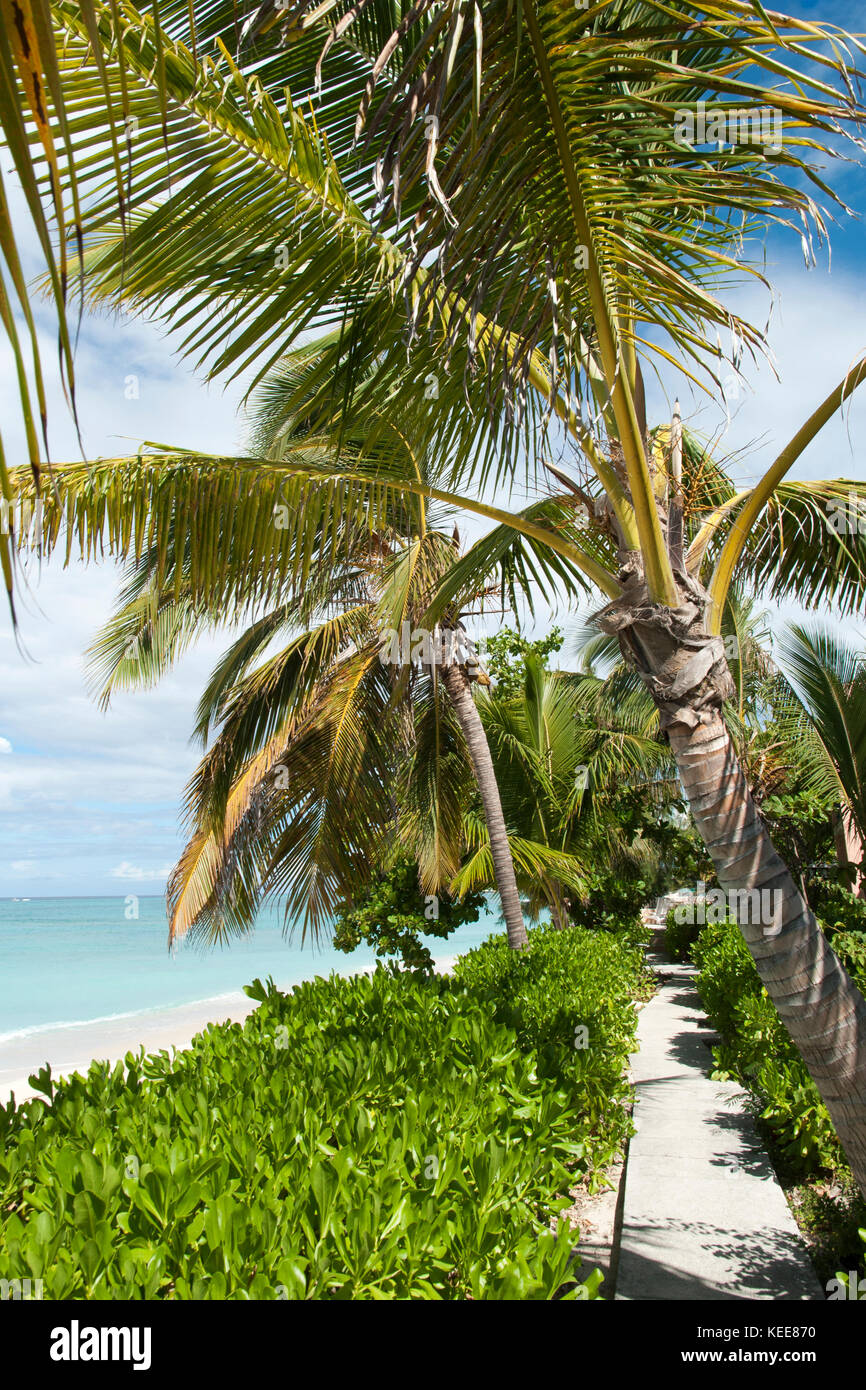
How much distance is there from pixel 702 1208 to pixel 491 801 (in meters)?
4.26

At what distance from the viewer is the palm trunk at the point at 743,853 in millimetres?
2953

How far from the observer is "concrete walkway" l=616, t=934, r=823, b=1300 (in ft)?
13.3

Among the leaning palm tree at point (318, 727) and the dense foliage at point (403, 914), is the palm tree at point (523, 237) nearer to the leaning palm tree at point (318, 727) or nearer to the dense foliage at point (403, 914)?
the leaning palm tree at point (318, 727)

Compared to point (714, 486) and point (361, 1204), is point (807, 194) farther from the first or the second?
point (361, 1204)

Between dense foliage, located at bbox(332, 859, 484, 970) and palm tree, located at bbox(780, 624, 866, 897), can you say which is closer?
palm tree, located at bbox(780, 624, 866, 897)

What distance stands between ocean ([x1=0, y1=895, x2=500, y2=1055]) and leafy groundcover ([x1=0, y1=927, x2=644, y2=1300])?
4466 millimetres

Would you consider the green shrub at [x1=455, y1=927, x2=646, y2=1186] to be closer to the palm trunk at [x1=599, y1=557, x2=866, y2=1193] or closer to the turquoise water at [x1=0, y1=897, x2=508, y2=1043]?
the palm trunk at [x1=599, y1=557, x2=866, y2=1193]

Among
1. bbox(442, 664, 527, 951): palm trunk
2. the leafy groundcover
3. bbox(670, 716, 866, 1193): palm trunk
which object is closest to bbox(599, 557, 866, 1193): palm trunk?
bbox(670, 716, 866, 1193): palm trunk

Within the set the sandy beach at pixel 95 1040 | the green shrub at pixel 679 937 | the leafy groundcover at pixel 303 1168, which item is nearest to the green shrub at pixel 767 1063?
the leafy groundcover at pixel 303 1168

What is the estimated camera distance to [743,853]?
10.3ft

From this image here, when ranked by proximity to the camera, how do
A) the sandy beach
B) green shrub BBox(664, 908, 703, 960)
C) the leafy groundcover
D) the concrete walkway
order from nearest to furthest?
the leafy groundcover, the concrete walkway, the sandy beach, green shrub BBox(664, 908, 703, 960)

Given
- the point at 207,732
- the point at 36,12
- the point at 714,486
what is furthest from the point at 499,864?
the point at 36,12

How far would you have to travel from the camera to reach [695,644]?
323cm

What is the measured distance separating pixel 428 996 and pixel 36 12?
4.47 meters
